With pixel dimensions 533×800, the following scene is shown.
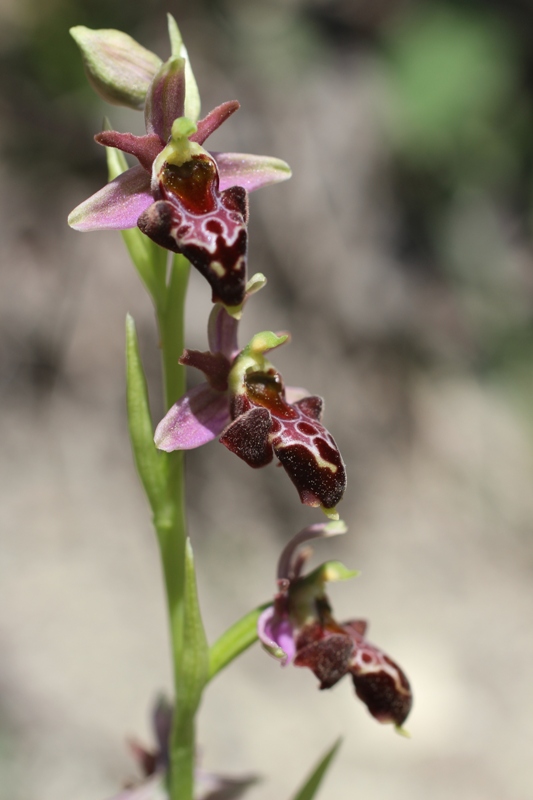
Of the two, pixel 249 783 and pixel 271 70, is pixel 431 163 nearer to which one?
pixel 271 70

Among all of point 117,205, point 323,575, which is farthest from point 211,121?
point 323,575

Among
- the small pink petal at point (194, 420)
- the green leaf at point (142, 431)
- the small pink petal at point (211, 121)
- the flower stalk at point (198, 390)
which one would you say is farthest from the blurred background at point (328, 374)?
the small pink petal at point (211, 121)

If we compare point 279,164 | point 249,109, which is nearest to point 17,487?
point 249,109

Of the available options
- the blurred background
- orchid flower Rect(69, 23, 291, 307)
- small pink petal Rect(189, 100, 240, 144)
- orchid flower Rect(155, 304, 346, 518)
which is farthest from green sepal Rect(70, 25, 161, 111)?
the blurred background

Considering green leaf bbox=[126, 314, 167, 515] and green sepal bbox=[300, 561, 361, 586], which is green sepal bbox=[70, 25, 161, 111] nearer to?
green leaf bbox=[126, 314, 167, 515]

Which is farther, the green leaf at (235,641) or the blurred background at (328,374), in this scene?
the blurred background at (328,374)

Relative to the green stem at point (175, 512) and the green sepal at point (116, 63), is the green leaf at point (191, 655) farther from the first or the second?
the green sepal at point (116, 63)
